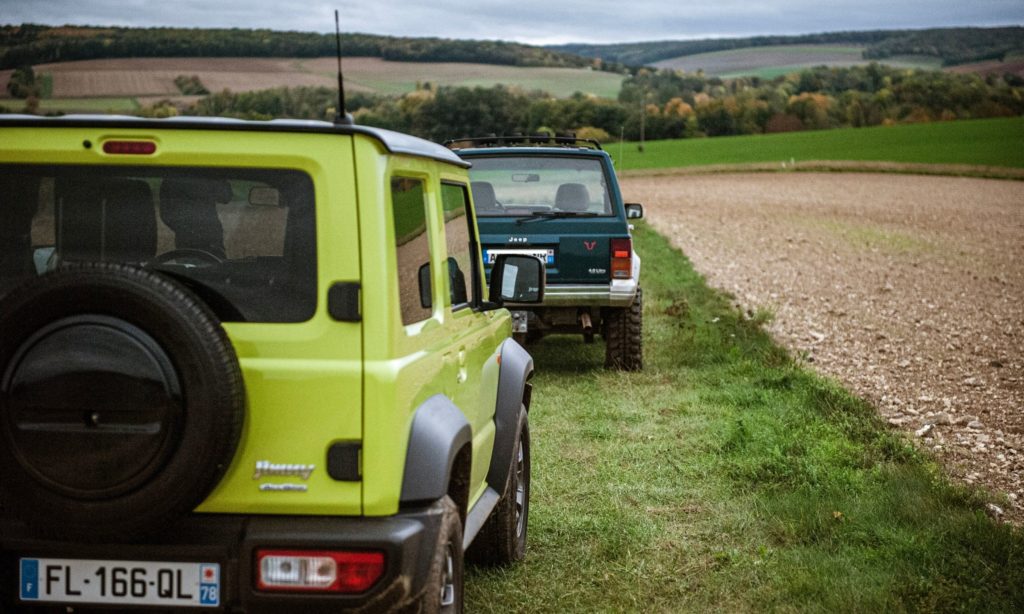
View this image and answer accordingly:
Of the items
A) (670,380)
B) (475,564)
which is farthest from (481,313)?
(670,380)

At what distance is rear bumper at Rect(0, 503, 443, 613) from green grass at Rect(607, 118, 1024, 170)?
56.0 meters

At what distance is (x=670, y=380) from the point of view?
32.4ft

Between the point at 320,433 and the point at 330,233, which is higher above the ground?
the point at 330,233

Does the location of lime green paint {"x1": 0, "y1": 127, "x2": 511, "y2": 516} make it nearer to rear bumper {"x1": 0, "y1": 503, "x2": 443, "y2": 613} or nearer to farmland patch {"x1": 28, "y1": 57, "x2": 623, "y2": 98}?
rear bumper {"x1": 0, "y1": 503, "x2": 443, "y2": 613}

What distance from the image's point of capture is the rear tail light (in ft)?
9.95

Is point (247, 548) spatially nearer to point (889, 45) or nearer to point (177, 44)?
point (177, 44)

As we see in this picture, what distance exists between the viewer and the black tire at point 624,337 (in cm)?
1008

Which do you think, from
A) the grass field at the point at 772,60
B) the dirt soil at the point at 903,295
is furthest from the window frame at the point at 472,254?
the grass field at the point at 772,60

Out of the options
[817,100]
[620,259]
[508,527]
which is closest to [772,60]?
[817,100]

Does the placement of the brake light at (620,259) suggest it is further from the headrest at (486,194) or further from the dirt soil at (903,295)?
the dirt soil at (903,295)

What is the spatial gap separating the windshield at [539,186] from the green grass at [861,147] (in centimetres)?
4872

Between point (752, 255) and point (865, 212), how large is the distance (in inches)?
580

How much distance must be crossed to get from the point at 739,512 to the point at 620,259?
162 inches

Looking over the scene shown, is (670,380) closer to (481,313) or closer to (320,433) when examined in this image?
(481,313)
